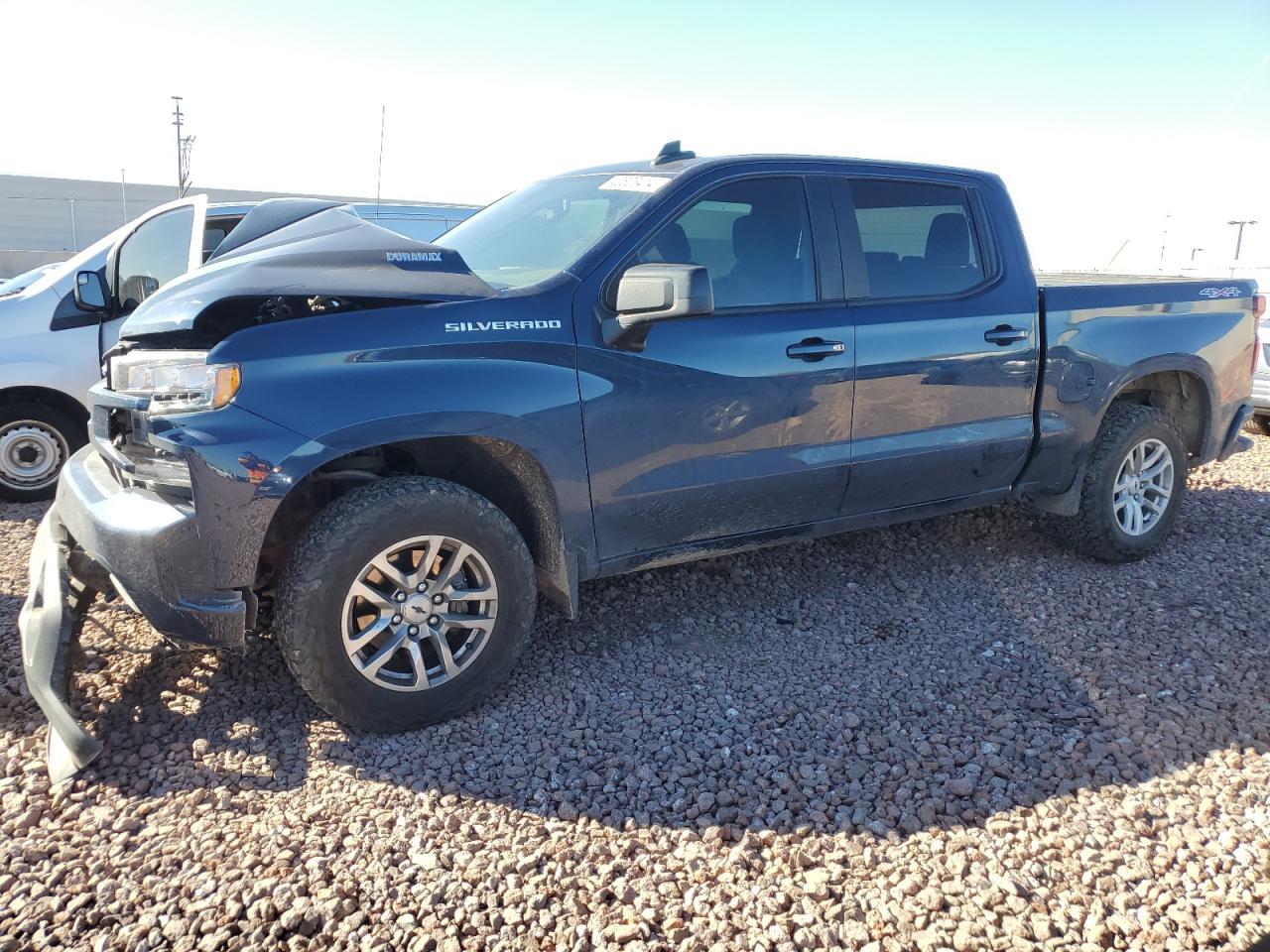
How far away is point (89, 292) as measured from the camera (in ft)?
18.5

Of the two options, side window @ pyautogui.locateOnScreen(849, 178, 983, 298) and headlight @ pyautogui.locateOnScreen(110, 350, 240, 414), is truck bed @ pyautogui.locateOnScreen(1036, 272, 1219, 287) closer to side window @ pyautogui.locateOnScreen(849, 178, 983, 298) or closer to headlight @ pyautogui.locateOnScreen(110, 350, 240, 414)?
side window @ pyautogui.locateOnScreen(849, 178, 983, 298)

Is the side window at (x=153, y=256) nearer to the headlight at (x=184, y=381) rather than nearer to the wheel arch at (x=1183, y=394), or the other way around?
the headlight at (x=184, y=381)

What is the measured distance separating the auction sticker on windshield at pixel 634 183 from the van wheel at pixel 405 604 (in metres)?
1.43

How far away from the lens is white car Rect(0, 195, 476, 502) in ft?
19.5

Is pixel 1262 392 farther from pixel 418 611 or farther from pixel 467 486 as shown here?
pixel 418 611

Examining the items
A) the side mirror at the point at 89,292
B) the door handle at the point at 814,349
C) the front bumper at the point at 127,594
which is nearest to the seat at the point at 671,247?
the door handle at the point at 814,349

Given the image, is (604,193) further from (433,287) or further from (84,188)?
(84,188)

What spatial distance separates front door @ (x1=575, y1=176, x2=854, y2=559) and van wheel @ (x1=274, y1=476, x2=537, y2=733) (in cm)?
45

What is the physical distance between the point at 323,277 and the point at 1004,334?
2.96 m

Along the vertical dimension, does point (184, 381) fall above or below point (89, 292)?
below

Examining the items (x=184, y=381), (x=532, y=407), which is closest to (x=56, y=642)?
(x=184, y=381)

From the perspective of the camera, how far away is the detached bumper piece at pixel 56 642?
2992mm

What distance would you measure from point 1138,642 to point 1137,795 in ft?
4.23

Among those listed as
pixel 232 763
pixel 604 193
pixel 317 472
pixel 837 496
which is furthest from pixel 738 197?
pixel 232 763
